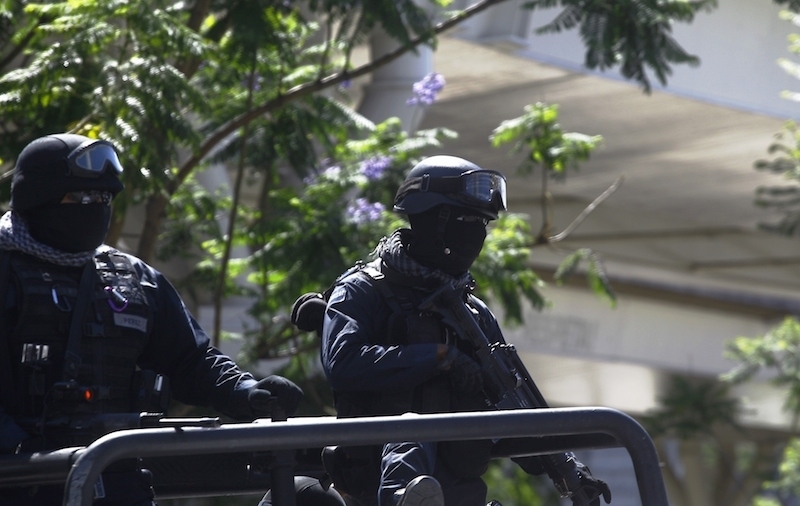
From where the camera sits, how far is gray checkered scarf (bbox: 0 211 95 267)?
3461 millimetres

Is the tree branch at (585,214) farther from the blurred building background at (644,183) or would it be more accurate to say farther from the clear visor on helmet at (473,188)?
the clear visor on helmet at (473,188)

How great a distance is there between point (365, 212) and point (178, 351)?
11.8ft

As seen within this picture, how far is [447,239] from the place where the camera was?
375 cm

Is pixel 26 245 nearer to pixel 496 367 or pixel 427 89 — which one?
pixel 496 367

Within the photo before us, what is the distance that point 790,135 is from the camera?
594 inches

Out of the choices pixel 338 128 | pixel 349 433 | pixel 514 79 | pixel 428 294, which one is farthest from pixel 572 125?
pixel 349 433

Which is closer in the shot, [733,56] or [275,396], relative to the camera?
[275,396]

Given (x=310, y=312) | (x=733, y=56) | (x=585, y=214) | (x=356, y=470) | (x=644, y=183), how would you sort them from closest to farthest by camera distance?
(x=356, y=470), (x=310, y=312), (x=585, y=214), (x=733, y=56), (x=644, y=183)

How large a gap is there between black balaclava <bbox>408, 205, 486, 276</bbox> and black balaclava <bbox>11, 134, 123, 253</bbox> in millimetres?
878

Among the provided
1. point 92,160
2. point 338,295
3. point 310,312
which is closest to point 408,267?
point 338,295

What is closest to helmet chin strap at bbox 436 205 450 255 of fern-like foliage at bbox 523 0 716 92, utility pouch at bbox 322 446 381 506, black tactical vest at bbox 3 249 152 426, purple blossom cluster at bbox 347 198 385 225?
utility pouch at bbox 322 446 381 506

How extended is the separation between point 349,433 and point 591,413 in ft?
1.80

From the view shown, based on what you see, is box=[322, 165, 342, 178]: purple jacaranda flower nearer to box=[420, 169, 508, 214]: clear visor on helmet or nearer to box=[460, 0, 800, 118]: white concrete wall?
box=[420, 169, 508, 214]: clear visor on helmet

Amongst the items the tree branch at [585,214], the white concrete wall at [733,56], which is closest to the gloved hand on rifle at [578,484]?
the tree branch at [585,214]
